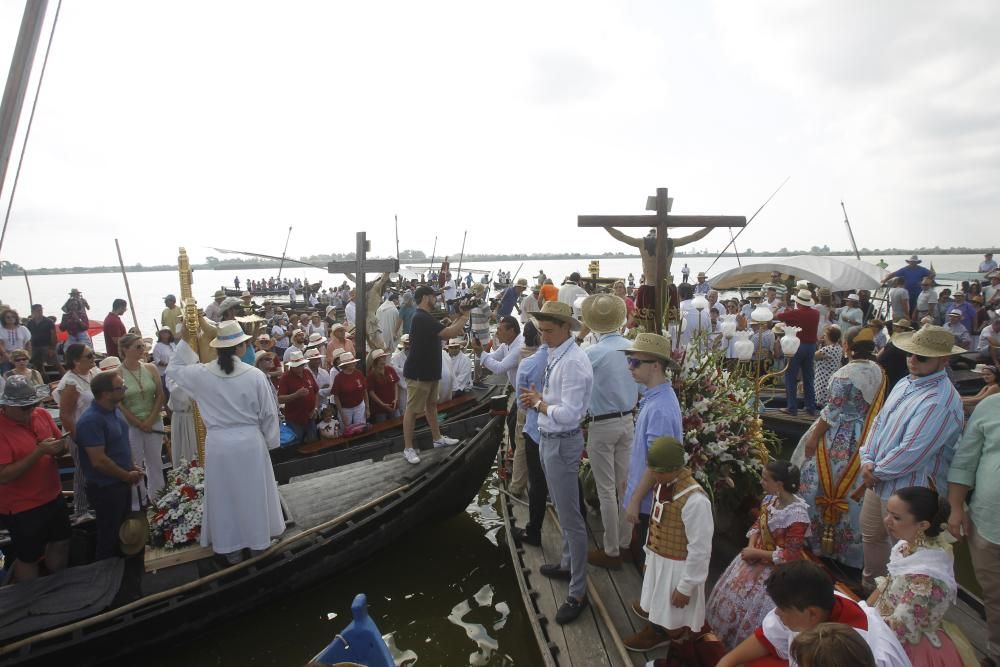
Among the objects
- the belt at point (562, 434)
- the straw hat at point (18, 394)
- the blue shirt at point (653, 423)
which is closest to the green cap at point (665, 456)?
the blue shirt at point (653, 423)

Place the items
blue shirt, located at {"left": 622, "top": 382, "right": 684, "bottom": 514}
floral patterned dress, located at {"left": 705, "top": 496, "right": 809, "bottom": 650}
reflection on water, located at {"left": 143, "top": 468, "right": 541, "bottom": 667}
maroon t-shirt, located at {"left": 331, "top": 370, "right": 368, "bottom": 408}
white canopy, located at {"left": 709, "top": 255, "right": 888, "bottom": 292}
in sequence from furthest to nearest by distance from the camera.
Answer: white canopy, located at {"left": 709, "top": 255, "right": 888, "bottom": 292}, maroon t-shirt, located at {"left": 331, "top": 370, "right": 368, "bottom": 408}, reflection on water, located at {"left": 143, "top": 468, "right": 541, "bottom": 667}, blue shirt, located at {"left": 622, "top": 382, "right": 684, "bottom": 514}, floral patterned dress, located at {"left": 705, "top": 496, "right": 809, "bottom": 650}

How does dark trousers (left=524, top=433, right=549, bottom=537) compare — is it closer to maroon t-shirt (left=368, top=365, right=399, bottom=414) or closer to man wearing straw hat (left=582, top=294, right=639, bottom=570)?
man wearing straw hat (left=582, top=294, right=639, bottom=570)

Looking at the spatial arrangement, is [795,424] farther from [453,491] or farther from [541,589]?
[541,589]

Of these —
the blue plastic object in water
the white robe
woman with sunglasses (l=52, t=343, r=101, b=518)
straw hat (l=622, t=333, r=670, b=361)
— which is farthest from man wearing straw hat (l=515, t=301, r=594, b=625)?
woman with sunglasses (l=52, t=343, r=101, b=518)

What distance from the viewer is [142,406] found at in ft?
18.8

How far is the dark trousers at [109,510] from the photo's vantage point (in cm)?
456

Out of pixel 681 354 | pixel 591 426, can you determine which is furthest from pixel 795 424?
pixel 591 426

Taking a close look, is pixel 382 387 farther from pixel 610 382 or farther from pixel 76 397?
pixel 610 382

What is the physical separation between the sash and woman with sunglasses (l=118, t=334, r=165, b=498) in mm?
6260

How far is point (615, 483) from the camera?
423 centimetres

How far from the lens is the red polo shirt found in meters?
4.03

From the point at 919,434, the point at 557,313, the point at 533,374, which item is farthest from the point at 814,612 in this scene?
the point at 533,374

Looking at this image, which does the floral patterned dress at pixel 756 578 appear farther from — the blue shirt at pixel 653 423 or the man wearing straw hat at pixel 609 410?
the man wearing straw hat at pixel 609 410

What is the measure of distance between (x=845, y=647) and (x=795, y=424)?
25.4ft
